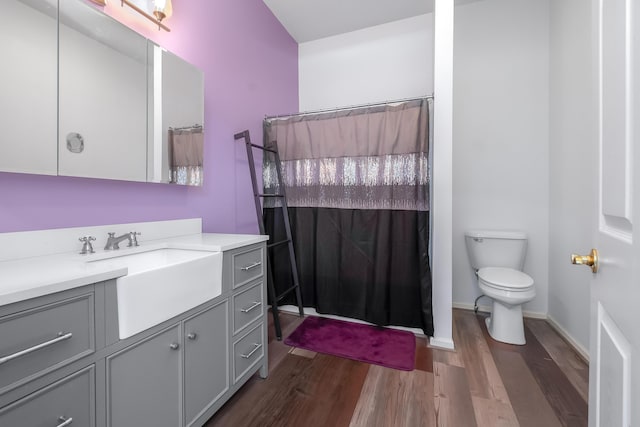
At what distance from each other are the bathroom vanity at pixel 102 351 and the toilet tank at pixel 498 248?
2.03m

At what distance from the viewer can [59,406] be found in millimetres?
677

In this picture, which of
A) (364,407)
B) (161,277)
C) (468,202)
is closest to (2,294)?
(161,277)

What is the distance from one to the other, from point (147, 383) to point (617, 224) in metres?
1.39

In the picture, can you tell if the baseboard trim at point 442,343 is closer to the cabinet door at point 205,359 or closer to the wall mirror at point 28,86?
the cabinet door at point 205,359

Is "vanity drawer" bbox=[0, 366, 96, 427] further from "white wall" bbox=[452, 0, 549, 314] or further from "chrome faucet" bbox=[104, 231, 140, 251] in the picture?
"white wall" bbox=[452, 0, 549, 314]

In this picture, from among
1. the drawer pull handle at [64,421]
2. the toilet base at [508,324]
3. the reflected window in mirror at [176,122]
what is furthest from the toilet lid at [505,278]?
the drawer pull handle at [64,421]

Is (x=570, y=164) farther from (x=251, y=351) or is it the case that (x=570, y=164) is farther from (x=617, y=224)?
(x=251, y=351)

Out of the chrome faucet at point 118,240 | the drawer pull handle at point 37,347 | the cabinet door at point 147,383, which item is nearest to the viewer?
the drawer pull handle at point 37,347

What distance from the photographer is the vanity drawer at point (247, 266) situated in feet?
4.19

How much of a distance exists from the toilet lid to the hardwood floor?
0.45m

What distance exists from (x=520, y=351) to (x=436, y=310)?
59 cm

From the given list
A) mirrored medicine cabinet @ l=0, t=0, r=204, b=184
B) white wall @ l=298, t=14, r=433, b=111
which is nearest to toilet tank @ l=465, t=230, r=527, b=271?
white wall @ l=298, t=14, r=433, b=111

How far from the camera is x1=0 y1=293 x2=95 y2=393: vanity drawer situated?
22.9 inches

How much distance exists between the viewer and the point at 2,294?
0.56 m
